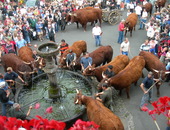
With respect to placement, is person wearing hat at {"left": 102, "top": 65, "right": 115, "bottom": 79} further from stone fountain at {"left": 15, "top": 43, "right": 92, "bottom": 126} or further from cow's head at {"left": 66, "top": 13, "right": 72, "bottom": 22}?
cow's head at {"left": 66, "top": 13, "right": 72, "bottom": 22}

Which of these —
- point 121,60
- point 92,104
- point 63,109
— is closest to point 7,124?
point 92,104

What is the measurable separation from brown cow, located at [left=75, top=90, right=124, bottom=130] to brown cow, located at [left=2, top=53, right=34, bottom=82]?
9.61 feet

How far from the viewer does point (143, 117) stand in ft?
23.5

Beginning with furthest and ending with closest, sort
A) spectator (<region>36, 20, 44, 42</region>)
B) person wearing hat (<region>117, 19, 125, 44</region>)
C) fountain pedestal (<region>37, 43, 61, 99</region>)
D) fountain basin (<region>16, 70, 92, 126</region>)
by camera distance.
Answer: spectator (<region>36, 20, 44, 42</region>), person wearing hat (<region>117, 19, 125, 44</region>), fountain basin (<region>16, 70, 92, 126</region>), fountain pedestal (<region>37, 43, 61, 99</region>)

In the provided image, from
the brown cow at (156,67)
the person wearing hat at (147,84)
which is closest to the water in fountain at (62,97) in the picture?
the person wearing hat at (147,84)

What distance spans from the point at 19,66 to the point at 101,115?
4.61 meters

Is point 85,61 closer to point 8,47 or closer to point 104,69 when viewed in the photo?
point 104,69

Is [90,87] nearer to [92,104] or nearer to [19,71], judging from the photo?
[92,104]

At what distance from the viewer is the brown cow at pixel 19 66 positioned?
8.37m

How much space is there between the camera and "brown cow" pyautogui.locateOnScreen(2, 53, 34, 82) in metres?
8.37

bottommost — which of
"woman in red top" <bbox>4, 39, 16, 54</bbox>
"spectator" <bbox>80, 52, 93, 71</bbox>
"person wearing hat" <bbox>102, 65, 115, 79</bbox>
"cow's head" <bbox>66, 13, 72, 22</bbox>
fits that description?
"person wearing hat" <bbox>102, 65, 115, 79</bbox>

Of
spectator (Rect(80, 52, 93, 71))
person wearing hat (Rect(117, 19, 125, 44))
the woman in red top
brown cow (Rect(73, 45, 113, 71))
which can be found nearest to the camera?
spectator (Rect(80, 52, 93, 71))

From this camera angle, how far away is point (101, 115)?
19.0 feet

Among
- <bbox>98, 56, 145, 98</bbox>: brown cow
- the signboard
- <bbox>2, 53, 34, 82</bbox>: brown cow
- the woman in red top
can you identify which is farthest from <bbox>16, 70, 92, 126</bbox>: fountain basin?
the signboard
